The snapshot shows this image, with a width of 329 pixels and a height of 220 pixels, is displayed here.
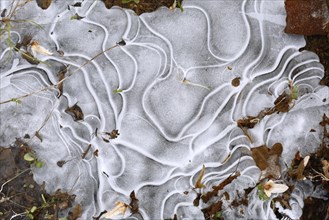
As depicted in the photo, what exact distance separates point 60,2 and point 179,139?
1.01 meters

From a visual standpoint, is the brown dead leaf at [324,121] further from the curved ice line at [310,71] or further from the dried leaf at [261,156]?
the dried leaf at [261,156]

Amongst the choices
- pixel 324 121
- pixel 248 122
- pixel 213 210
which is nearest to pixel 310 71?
pixel 324 121

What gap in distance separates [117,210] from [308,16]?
4.79 ft

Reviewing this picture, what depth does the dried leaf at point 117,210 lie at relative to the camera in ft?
7.52

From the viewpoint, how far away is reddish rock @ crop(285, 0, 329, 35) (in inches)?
89.1

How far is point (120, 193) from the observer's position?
233 cm

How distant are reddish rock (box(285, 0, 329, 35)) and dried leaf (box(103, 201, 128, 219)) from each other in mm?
1325

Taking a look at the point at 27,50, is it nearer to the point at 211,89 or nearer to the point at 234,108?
the point at 211,89

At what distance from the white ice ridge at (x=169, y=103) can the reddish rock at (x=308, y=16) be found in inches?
2.6

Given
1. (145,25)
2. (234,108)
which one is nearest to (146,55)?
(145,25)

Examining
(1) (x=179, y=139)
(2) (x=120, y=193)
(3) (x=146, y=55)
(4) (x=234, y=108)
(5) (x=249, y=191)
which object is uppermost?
(3) (x=146, y=55)

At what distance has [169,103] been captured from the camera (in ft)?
7.66

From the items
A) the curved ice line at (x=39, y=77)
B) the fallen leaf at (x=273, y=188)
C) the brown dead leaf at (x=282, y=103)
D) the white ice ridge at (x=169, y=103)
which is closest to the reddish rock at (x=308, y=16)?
the white ice ridge at (x=169, y=103)

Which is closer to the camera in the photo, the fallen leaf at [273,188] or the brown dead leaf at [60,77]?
the fallen leaf at [273,188]
